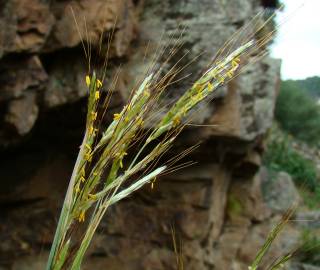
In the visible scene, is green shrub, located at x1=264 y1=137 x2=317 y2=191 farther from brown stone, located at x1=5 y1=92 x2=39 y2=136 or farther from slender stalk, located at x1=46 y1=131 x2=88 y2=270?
slender stalk, located at x1=46 y1=131 x2=88 y2=270

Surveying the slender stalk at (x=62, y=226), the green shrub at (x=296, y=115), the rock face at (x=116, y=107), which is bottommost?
the green shrub at (x=296, y=115)

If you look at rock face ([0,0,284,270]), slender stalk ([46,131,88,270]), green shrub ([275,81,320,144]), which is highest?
slender stalk ([46,131,88,270])

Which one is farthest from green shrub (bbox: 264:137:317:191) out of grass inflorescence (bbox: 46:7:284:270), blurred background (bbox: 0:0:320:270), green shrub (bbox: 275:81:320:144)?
grass inflorescence (bbox: 46:7:284:270)

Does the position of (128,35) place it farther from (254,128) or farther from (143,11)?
(254,128)

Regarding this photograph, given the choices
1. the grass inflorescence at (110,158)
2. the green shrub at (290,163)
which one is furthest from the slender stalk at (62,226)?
the green shrub at (290,163)

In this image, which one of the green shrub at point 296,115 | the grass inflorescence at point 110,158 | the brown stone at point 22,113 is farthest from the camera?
the green shrub at point 296,115

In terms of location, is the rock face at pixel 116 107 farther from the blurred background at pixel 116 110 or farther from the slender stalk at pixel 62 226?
the slender stalk at pixel 62 226

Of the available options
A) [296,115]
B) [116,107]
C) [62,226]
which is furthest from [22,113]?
[296,115]
